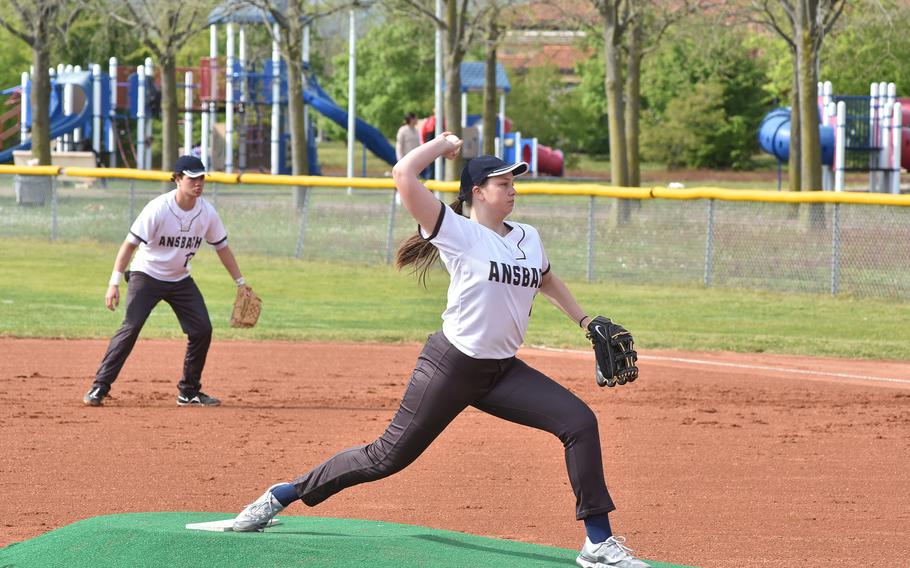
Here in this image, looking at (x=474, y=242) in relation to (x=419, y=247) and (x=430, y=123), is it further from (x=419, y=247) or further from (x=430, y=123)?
(x=430, y=123)

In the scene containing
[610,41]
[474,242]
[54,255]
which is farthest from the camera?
[610,41]

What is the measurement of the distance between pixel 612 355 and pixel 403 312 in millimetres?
11255

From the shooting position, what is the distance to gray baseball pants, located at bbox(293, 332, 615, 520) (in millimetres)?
5652

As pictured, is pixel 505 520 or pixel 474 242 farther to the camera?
pixel 505 520

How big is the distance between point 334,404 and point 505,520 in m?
3.98

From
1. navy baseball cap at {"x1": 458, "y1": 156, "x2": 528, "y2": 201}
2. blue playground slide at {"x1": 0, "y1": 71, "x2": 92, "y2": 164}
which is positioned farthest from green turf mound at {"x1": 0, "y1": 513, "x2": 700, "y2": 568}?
blue playground slide at {"x1": 0, "y1": 71, "x2": 92, "y2": 164}

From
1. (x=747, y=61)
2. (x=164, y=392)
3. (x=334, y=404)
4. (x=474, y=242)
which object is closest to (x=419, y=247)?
(x=474, y=242)

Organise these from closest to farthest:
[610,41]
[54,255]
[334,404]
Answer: [334,404], [54,255], [610,41]

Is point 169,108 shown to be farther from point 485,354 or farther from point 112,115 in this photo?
point 485,354

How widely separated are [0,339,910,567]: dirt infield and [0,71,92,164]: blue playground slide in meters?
29.0

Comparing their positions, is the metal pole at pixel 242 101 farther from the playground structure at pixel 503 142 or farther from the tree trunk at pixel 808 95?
the tree trunk at pixel 808 95

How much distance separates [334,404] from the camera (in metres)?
10.9

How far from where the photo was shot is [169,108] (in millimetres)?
32938

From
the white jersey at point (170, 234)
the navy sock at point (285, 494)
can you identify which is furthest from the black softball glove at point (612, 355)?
the white jersey at point (170, 234)
